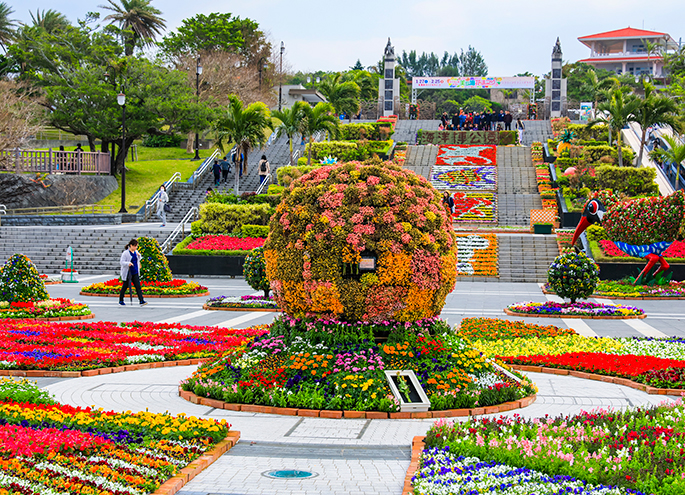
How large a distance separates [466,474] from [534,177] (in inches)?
1495

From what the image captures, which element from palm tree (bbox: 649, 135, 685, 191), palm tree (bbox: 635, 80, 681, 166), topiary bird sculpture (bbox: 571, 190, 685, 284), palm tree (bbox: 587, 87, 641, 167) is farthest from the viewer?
palm tree (bbox: 587, 87, 641, 167)

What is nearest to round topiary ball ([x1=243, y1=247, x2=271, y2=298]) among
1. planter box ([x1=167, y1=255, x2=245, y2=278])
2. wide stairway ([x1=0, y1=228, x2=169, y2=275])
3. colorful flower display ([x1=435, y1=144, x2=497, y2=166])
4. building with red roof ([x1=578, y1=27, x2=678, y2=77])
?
planter box ([x1=167, y1=255, x2=245, y2=278])

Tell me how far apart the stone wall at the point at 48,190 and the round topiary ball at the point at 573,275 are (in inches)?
1055

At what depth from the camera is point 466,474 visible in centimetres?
532

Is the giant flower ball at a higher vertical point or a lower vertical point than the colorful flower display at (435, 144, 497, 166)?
lower

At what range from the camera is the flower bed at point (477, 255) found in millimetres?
26702

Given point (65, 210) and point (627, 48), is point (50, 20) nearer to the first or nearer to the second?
point (65, 210)

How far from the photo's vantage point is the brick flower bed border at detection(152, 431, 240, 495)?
514cm

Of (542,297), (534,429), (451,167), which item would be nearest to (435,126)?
(451,167)

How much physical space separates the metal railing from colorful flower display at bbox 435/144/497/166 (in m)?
20.3

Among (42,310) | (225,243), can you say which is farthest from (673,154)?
(42,310)

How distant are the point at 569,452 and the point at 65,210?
114 ft

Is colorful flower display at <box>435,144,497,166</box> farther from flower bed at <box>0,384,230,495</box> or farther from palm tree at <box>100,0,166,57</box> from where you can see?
flower bed at <box>0,384,230,495</box>

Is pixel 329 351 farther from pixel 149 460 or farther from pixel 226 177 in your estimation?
pixel 226 177
